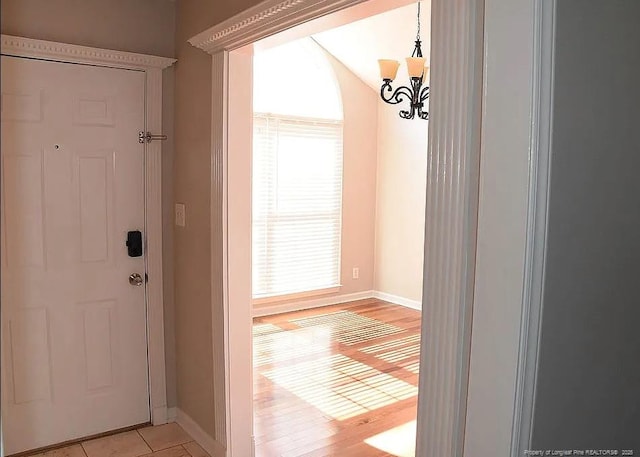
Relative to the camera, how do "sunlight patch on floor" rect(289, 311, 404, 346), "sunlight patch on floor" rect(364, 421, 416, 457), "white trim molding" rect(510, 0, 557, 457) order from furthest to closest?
1. "sunlight patch on floor" rect(289, 311, 404, 346)
2. "sunlight patch on floor" rect(364, 421, 416, 457)
3. "white trim molding" rect(510, 0, 557, 457)

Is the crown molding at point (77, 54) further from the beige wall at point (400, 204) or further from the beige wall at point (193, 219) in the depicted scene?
the beige wall at point (400, 204)

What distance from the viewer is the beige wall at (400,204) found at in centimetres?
567

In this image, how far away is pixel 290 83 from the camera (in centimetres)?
539

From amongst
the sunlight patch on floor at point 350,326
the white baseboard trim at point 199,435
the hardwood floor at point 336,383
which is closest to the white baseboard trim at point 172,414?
the white baseboard trim at point 199,435

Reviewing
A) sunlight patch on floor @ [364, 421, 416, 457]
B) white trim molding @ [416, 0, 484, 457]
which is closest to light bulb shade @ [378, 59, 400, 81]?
white trim molding @ [416, 0, 484, 457]

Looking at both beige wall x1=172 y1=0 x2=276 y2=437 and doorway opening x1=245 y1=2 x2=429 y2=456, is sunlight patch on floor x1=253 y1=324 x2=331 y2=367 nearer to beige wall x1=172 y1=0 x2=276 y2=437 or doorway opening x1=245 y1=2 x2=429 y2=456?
doorway opening x1=245 y1=2 x2=429 y2=456

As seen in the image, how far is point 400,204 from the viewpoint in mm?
5926

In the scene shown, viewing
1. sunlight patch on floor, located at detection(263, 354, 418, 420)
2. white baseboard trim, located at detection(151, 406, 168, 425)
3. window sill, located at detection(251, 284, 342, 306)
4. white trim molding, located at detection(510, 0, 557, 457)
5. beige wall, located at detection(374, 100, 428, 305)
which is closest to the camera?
white trim molding, located at detection(510, 0, 557, 457)

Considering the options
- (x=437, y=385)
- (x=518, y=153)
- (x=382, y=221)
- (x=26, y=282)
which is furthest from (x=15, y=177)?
(x=382, y=221)

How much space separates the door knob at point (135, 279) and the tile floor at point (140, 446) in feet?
2.72

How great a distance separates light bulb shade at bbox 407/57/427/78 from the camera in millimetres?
3404

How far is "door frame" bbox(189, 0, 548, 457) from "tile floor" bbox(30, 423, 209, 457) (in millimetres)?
1744

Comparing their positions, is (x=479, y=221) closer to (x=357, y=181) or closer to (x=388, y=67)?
(x=388, y=67)

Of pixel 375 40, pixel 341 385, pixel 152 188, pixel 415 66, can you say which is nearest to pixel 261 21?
pixel 152 188
